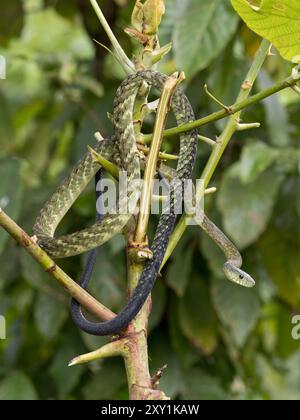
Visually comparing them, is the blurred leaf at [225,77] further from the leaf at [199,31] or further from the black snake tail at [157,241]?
the black snake tail at [157,241]

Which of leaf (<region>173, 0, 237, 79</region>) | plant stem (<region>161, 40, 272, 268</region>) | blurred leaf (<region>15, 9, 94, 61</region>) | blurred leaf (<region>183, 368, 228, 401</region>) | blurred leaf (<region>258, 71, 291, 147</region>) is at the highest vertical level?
blurred leaf (<region>15, 9, 94, 61</region>)

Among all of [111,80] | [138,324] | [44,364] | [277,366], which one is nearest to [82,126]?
[111,80]

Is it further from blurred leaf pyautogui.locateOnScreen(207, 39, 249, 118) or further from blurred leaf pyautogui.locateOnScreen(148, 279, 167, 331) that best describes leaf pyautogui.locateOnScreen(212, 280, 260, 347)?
blurred leaf pyautogui.locateOnScreen(207, 39, 249, 118)

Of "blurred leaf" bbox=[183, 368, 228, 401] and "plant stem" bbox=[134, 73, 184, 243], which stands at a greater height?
"plant stem" bbox=[134, 73, 184, 243]

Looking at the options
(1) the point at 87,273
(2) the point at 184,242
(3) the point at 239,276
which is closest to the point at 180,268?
(2) the point at 184,242

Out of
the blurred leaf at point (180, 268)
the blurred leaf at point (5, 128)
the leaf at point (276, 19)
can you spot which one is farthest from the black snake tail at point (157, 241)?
the blurred leaf at point (5, 128)

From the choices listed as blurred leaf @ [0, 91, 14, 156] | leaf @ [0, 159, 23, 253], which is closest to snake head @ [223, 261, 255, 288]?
leaf @ [0, 159, 23, 253]

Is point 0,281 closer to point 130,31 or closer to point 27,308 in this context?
point 27,308
